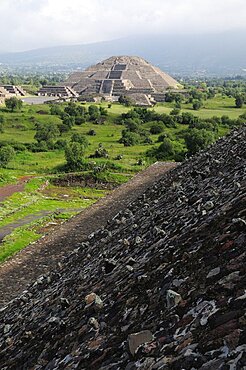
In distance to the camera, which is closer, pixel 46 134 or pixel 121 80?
pixel 46 134

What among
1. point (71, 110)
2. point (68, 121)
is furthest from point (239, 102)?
point (68, 121)

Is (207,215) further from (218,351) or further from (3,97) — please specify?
(3,97)

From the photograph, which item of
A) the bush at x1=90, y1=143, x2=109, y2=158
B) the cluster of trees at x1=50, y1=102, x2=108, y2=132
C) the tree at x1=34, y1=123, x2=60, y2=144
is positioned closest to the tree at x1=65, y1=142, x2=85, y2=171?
the bush at x1=90, y1=143, x2=109, y2=158

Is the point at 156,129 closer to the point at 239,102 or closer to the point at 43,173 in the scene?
the point at 43,173

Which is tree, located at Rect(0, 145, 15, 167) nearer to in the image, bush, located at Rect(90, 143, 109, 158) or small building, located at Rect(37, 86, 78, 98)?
bush, located at Rect(90, 143, 109, 158)

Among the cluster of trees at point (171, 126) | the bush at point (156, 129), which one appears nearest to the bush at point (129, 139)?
the cluster of trees at point (171, 126)

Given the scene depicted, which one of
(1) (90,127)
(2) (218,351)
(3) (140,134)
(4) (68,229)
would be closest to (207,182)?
(2) (218,351)
